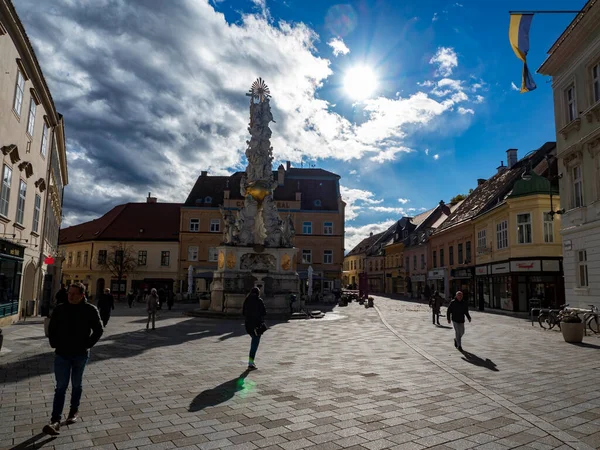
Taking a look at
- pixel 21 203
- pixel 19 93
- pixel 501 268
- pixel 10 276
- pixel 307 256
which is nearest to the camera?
pixel 19 93

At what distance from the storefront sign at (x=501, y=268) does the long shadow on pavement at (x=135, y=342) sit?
708 inches

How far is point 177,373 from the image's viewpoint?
8.61 meters

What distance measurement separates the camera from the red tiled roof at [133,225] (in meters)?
54.1

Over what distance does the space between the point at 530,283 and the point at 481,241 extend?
7.60 m

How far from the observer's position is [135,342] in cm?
1305

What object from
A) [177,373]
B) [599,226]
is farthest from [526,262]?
[177,373]

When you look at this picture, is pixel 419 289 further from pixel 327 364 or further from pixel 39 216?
pixel 327 364

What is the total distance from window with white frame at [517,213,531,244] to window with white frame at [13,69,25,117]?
92.0 ft

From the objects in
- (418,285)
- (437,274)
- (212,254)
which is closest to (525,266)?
(437,274)

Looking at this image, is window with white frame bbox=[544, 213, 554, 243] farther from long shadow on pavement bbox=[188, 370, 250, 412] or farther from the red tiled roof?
the red tiled roof

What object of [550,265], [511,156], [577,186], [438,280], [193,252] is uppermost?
[511,156]

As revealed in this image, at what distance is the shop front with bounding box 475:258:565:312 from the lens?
2747 cm

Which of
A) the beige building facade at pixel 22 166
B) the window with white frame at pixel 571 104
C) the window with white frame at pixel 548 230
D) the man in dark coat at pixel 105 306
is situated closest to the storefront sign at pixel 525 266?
the window with white frame at pixel 548 230

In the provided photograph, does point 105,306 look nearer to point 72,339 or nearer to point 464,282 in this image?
point 72,339
